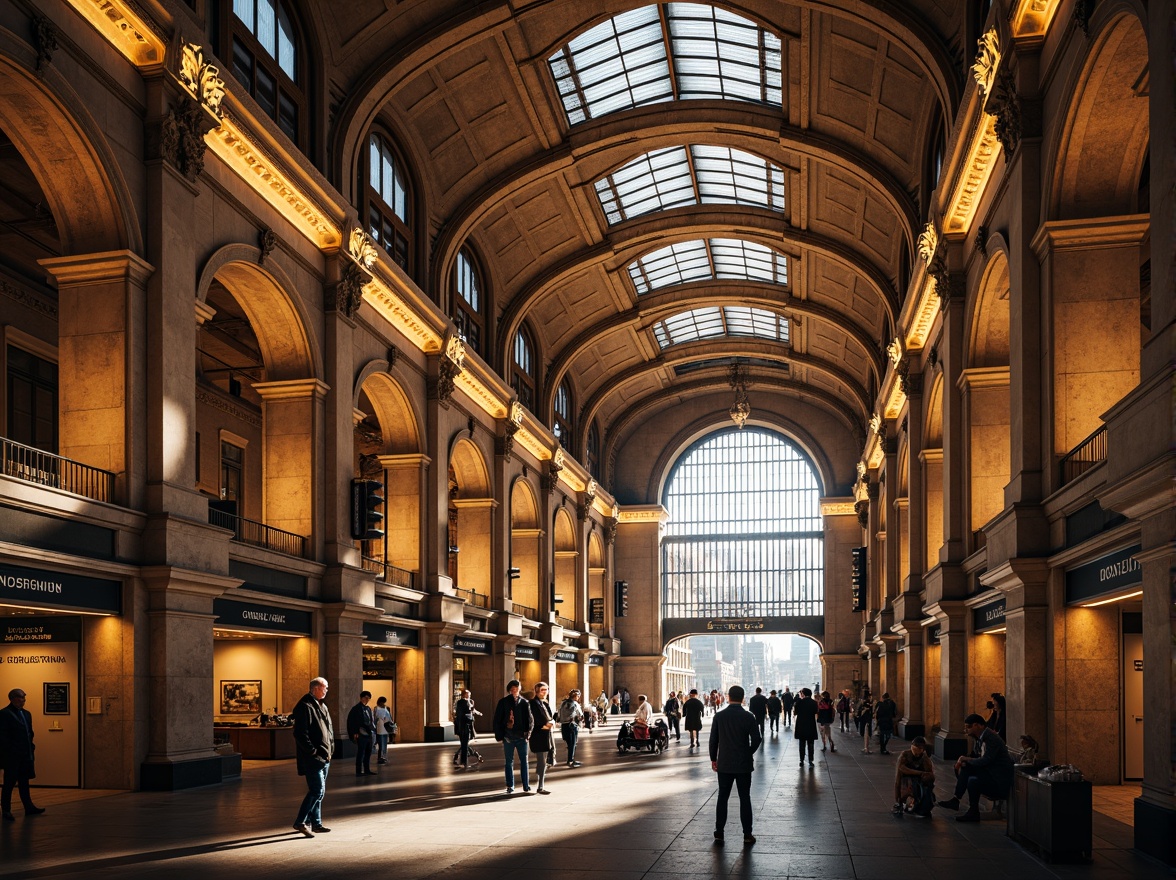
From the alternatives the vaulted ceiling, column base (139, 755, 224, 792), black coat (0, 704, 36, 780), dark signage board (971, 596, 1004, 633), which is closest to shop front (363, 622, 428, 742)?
the vaulted ceiling

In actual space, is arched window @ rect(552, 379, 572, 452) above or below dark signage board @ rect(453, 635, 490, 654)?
above

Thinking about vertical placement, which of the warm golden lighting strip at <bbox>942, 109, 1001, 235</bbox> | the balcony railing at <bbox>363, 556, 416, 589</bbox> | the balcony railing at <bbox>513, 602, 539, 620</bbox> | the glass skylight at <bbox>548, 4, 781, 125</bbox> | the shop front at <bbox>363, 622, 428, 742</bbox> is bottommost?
the shop front at <bbox>363, 622, 428, 742</bbox>

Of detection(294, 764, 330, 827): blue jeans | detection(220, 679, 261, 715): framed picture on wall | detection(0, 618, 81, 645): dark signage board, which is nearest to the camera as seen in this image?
detection(294, 764, 330, 827): blue jeans

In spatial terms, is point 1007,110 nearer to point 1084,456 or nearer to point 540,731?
point 1084,456

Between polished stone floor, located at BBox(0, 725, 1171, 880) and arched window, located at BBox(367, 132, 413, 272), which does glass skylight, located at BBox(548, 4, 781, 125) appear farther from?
polished stone floor, located at BBox(0, 725, 1171, 880)

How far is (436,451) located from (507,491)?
7.97 meters

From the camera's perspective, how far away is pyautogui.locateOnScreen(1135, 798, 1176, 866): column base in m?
9.48

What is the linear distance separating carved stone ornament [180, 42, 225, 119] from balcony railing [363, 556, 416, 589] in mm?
11827

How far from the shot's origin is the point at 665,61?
29.6 metres

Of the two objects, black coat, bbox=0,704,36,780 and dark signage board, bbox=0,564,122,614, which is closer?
black coat, bbox=0,704,36,780

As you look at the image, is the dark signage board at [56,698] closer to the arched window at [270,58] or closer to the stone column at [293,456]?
the stone column at [293,456]

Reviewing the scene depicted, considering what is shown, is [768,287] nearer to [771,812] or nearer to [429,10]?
[429,10]

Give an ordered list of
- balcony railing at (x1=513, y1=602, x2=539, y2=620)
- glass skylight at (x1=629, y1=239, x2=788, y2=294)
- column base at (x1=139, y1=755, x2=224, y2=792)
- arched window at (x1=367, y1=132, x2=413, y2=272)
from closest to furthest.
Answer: column base at (x1=139, y1=755, x2=224, y2=792), arched window at (x1=367, y1=132, x2=413, y2=272), balcony railing at (x1=513, y1=602, x2=539, y2=620), glass skylight at (x1=629, y1=239, x2=788, y2=294)

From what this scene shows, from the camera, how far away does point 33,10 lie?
14.3 m
